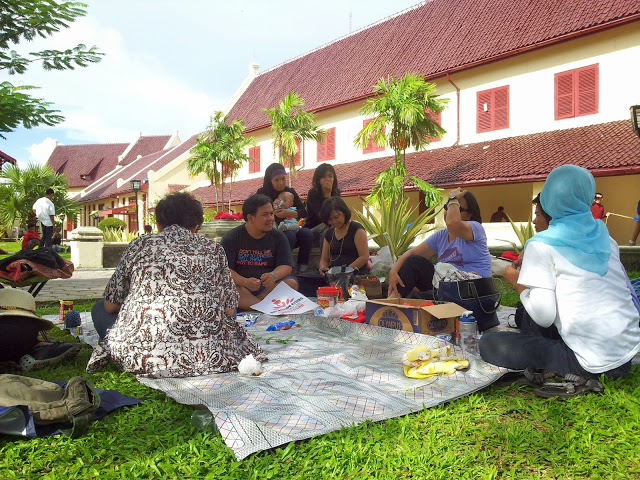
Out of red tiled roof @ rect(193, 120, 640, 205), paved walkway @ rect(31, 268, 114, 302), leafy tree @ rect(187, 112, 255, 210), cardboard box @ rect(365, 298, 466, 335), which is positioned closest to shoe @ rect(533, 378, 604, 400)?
cardboard box @ rect(365, 298, 466, 335)

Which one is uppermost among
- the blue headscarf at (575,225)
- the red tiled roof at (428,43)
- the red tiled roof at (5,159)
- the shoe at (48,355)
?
the red tiled roof at (428,43)

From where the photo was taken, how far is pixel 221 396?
2.99m

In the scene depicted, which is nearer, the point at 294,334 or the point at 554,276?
the point at 554,276

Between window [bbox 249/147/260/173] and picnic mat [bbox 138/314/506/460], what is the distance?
23348 millimetres

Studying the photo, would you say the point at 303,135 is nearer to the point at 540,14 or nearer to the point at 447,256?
the point at 540,14

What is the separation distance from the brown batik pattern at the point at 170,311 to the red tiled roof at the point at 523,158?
11877 millimetres

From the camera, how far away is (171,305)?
327 cm

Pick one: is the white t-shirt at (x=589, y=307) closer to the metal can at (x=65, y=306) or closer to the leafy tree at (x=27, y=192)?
the metal can at (x=65, y=306)

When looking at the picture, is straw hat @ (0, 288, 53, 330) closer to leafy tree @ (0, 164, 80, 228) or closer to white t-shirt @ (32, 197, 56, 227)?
white t-shirt @ (32, 197, 56, 227)

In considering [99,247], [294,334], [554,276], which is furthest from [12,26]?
[99,247]

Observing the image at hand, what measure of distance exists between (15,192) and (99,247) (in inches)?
694

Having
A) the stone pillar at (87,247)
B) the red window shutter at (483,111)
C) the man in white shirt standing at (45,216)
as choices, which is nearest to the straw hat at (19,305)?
the stone pillar at (87,247)

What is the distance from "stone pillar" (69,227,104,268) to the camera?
13945 millimetres

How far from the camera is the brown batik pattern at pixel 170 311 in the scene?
329cm
